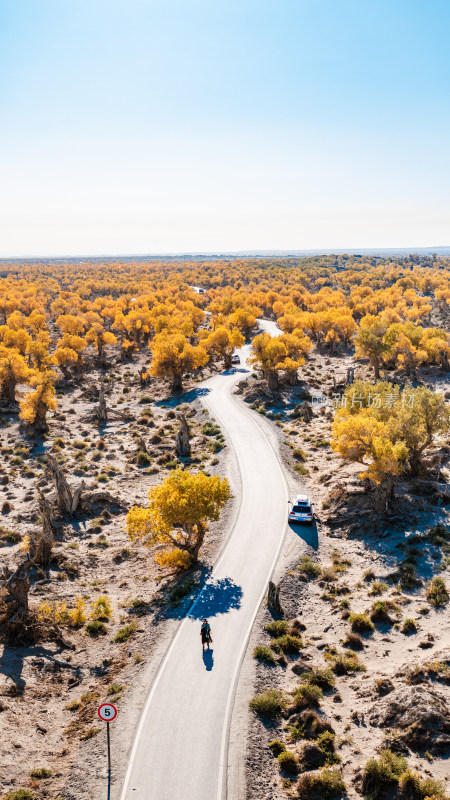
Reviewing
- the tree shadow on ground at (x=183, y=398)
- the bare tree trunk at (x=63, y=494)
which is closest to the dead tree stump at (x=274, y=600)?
the bare tree trunk at (x=63, y=494)

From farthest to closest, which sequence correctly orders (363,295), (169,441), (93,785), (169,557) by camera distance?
(363,295)
(169,441)
(169,557)
(93,785)

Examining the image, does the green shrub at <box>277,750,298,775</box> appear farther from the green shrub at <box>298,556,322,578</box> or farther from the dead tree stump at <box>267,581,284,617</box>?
the green shrub at <box>298,556,322,578</box>

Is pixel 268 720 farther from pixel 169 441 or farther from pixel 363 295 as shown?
pixel 363 295

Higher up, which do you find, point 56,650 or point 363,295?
point 363,295

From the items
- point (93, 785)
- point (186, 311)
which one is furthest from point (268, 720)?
point (186, 311)

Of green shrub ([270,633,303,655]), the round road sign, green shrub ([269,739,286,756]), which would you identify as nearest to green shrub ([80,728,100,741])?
the round road sign

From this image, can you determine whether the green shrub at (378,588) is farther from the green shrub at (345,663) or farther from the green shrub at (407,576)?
the green shrub at (345,663)

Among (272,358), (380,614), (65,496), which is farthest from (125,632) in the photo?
(272,358)
